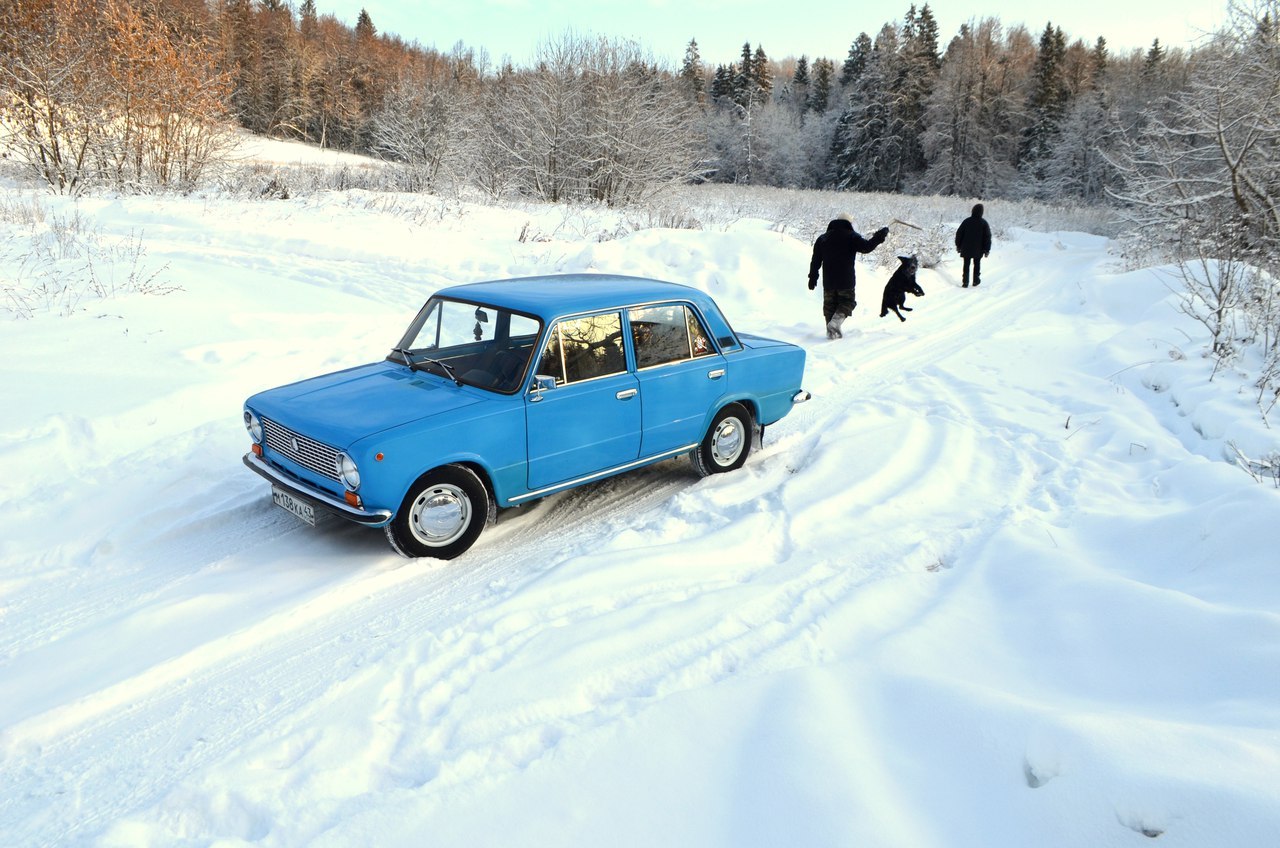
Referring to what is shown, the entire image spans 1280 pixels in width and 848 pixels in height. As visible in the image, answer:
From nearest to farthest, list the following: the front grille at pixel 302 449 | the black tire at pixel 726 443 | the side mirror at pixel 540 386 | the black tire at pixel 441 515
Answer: the front grille at pixel 302 449 < the black tire at pixel 441 515 < the side mirror at pixel 540 386 < the black tire at pixel 726 443

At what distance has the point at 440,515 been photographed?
494cm

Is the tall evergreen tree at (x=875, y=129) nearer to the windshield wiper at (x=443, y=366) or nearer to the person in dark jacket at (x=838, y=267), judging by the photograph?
the person in dark jacket at (x=838, y=267)

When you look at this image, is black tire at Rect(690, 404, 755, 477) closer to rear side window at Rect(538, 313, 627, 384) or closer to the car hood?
rear side window at Rect(538, 313, 627, 384)

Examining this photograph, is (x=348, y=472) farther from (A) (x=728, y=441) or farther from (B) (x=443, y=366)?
(A) (x=728, y=441)

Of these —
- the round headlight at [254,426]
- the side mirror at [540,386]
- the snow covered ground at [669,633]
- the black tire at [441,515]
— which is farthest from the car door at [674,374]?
the round headlight at [254,426]

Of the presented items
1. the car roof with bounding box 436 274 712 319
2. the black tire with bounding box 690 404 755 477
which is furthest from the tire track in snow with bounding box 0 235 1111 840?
the car roof with bounding box 436 274 712 319

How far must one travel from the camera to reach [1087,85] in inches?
2265

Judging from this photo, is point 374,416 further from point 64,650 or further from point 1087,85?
point 1087,85

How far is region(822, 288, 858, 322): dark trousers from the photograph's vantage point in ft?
36.4

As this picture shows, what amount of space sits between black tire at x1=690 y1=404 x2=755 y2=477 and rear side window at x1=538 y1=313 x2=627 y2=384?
44.3 inches

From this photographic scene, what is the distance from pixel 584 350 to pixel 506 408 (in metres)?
0.77

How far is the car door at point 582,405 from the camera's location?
5262mm

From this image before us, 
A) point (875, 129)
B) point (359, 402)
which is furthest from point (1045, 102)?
point (359, 402)

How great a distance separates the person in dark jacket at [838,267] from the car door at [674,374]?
536 centimetres
